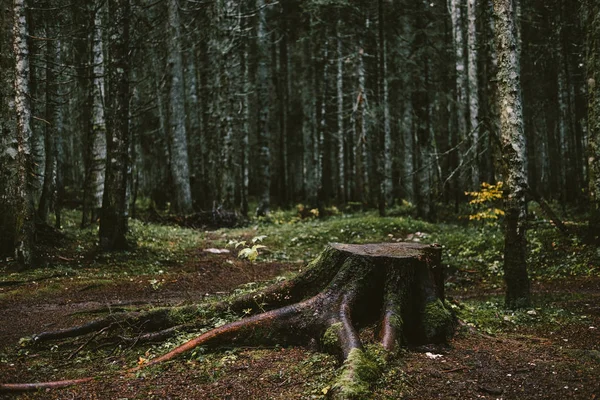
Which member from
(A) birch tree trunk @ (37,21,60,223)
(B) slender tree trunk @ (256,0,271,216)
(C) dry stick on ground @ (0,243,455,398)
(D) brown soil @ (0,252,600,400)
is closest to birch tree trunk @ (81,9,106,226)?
(A) birch tree trunk @ (37,21,60,223)

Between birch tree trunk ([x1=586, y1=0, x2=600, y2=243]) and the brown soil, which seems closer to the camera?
the brown soil

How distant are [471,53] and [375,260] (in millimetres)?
16221

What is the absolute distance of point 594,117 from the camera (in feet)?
35.7

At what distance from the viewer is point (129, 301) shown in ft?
23.8

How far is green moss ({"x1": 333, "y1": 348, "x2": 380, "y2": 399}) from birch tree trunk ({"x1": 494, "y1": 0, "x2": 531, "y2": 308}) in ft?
12.0

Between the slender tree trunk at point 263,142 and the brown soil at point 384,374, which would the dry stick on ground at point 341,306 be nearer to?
the brown soil at point 384,374

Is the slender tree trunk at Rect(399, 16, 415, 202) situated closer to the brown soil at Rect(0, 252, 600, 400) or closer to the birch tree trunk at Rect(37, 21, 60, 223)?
the birch tree trunk at Rect(37, 21, 60, 223)

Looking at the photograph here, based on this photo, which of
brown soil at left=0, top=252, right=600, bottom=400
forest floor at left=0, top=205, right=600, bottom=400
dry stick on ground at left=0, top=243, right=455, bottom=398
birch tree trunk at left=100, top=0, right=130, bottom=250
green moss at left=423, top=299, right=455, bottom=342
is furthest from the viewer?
birch tree trunk at left=100, top=0, right=130, bottom=250

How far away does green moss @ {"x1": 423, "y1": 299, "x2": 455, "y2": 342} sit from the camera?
489cm

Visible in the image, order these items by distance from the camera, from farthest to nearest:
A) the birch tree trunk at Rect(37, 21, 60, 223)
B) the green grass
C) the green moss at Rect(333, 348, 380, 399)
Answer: the birch tree trunk at Rect(37, 21, 60, 223), the green grass, the green moss at Rect(333, 348, 380, 399)

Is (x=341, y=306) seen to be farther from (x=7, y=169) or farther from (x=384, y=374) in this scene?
(x=7, y=169)

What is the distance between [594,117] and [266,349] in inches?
410

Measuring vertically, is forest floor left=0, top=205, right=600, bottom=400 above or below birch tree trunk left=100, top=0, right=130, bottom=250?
below

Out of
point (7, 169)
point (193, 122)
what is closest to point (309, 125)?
point (193, 122)
